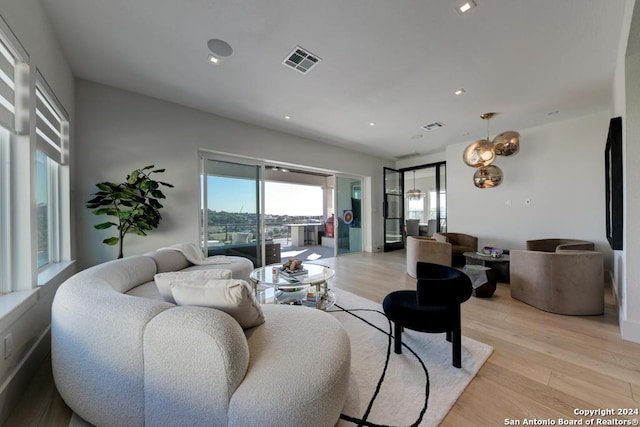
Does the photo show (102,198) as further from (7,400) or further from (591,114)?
(591,114)

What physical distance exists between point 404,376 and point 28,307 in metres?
2.75

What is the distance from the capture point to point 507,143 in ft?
12.7

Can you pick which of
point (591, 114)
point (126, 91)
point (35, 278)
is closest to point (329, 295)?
point (35, 278)

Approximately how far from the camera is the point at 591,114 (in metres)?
4.20

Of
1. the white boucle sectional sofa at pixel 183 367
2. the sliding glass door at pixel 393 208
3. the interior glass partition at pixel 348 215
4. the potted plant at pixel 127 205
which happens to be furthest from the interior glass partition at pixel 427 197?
the potted plant at pixel 127 205

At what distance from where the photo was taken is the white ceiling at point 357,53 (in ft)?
6.66

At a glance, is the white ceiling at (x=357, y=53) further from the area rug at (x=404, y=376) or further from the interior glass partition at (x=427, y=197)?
the area rug at (x=404, y=376)

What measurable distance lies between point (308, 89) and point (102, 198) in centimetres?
299

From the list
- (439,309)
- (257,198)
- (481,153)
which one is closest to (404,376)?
(439,309)

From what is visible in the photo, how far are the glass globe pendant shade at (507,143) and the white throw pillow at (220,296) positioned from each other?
14.4 ft

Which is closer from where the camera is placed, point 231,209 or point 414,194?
point 231,209

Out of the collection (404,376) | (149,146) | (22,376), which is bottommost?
(404,376)

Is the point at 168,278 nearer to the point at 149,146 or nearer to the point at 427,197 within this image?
the point at 149,146

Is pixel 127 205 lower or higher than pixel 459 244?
higher
